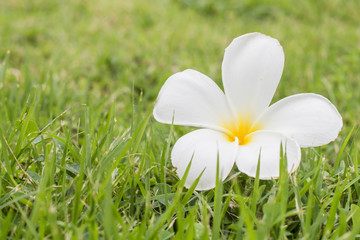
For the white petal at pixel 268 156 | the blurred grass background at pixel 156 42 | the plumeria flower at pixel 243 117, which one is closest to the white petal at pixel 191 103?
the plumeria flower at pixel 243 117

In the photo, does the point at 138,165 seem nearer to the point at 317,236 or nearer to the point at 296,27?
the point at 317,236

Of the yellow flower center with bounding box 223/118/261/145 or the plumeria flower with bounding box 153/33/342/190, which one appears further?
the yellow flower center with bounding box 223/118/261/145

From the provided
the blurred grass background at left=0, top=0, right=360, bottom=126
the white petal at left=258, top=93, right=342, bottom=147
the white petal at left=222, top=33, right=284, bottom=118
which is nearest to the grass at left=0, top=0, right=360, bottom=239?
the blurred grass background at left=0, top=0, right=360, bottom=126

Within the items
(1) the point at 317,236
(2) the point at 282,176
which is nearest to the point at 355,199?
(1) the point at 317,236

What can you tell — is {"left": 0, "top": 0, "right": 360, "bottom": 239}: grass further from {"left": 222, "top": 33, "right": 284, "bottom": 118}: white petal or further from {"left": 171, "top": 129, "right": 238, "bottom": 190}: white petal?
{"left": 222, "top": 33, "right": 284, "bottom": 118}: white petal

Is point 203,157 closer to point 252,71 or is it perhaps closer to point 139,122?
point 252,71
